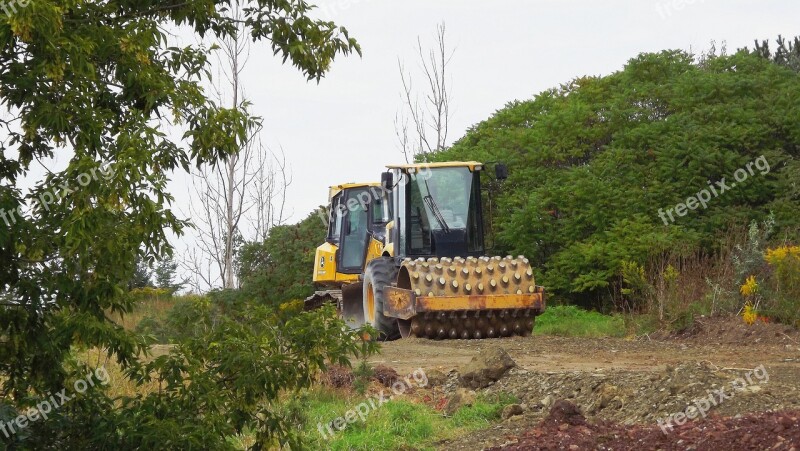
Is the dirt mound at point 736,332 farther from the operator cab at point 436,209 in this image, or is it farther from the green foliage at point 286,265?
the green foliage at point 286,265

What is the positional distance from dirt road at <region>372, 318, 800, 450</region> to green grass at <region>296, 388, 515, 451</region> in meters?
0.32

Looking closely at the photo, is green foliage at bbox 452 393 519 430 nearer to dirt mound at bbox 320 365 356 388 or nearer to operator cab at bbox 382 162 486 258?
dirt mound at bbox 320 365 356 388

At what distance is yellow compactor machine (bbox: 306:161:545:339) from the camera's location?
1778 cm

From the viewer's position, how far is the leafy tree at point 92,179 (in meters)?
6.02

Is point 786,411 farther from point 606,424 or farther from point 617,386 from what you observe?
point 617,386

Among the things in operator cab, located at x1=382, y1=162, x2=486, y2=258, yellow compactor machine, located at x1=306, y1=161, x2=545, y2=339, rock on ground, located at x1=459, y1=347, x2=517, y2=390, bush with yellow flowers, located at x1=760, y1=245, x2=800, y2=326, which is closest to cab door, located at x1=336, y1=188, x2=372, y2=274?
yellow compactor machine, located at x1=306, y1=161, x2=545, y2=339

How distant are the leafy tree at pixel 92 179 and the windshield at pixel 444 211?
462 inches

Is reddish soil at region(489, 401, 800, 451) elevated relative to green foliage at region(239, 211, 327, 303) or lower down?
lower down

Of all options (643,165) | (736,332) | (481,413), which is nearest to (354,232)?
(643,165)

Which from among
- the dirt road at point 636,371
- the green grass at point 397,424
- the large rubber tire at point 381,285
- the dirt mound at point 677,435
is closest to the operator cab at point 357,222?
the large rubber tire at point 381,285

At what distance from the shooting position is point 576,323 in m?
21.9

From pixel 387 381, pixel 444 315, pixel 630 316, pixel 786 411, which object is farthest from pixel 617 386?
pixel 630 316

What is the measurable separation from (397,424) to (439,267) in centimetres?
847

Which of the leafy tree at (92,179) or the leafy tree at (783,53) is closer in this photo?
the leafy tree at (92,179)
